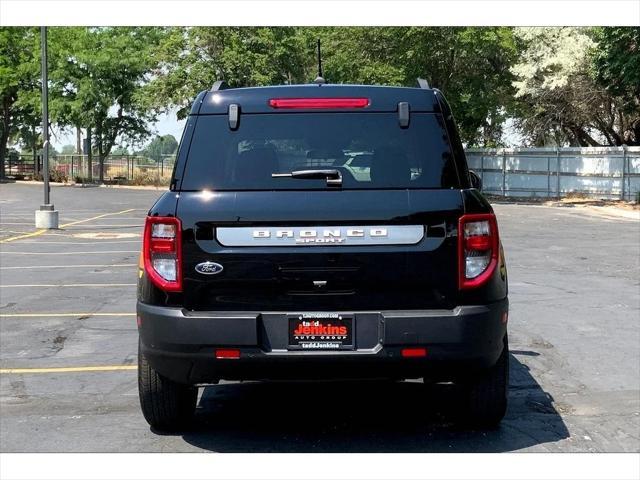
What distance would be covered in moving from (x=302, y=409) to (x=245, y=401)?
460mm

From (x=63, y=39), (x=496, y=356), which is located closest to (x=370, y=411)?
(x=496, y=356)

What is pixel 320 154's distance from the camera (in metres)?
5.09

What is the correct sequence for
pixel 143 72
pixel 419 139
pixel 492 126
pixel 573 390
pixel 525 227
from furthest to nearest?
pixel 143 72 → pixel 492 126 → pixel 525 227 → pixel 573 390 → pixel 419 139

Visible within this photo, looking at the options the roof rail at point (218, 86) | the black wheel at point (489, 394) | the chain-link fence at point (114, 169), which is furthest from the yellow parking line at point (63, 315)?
the chain-link fence at point (114, 169)

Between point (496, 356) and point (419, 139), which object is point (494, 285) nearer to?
point (496, 356)

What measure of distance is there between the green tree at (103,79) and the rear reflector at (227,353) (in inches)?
1828

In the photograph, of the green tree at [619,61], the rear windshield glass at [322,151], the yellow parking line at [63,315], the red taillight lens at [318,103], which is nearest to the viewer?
the rear windshield glass at [322,151]

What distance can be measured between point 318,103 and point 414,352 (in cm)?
146

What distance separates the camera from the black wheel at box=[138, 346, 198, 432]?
→ 205 inches

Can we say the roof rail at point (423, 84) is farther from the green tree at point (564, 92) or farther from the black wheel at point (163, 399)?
the green tree at point (564, 92)

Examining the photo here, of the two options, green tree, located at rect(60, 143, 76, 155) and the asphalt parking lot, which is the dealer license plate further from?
green tree, located at rect(60, 143, 76, 155)

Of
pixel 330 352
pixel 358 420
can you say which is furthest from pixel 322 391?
pixel 330 352

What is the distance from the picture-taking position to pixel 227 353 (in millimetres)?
4668

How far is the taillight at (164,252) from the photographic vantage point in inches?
185
